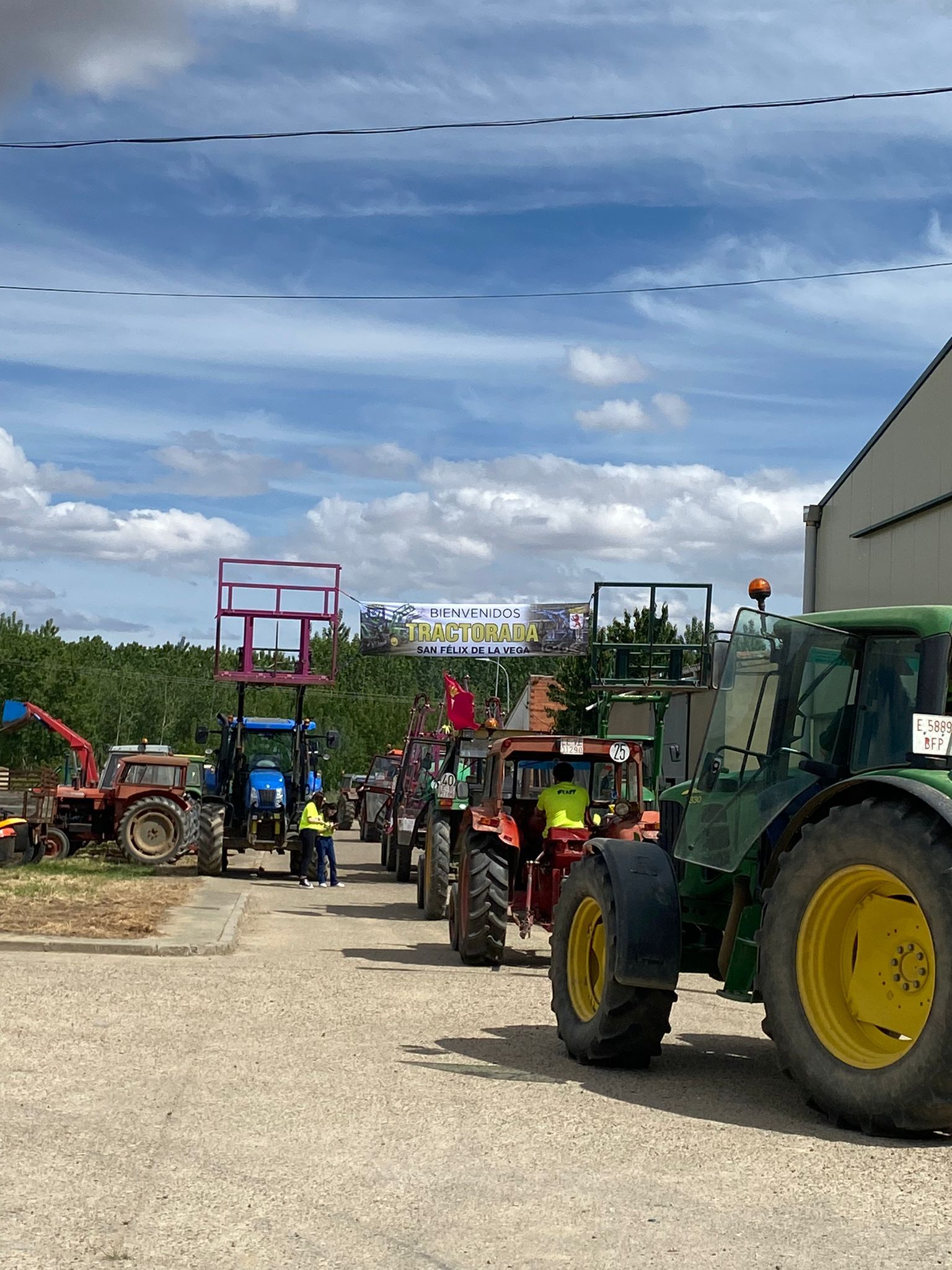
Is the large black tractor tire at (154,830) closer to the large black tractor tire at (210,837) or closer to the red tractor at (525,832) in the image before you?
the large black tractor tire at (210,837)

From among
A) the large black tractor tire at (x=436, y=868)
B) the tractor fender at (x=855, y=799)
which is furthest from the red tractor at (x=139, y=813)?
the tractor fender at (x=855, y=799)

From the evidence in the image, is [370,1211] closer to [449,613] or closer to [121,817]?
[121,817]

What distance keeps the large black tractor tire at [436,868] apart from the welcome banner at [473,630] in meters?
30.7

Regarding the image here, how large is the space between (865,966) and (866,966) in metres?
0.01

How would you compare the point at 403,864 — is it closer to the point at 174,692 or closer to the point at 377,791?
the point at 377,791

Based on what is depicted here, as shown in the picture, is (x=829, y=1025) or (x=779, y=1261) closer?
(x=779, y=1261)

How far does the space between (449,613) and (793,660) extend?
1655 inches

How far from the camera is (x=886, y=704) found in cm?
704

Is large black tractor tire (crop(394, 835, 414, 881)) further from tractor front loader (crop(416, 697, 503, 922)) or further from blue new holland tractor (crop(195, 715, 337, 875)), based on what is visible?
tractor front loader (crop(416, 697, 503, 922))

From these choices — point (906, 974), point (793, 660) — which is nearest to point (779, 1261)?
point (906, 974)

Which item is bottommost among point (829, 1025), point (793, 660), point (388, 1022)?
point (388, 1022)

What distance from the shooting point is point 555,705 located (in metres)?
55.2

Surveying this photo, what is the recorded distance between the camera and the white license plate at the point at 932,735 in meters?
6.41

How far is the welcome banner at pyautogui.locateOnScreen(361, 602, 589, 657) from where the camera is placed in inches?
1917
